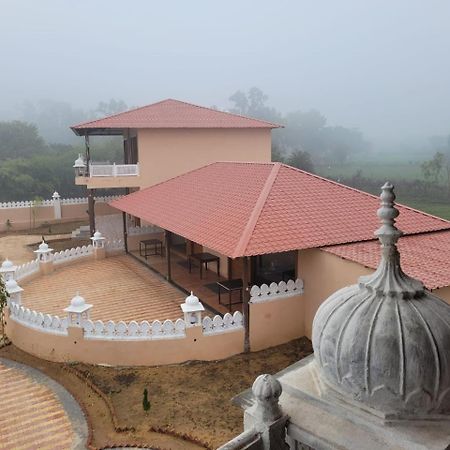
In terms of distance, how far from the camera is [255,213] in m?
→ 13.6

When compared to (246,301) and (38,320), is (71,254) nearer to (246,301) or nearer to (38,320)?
Result: (38,320)

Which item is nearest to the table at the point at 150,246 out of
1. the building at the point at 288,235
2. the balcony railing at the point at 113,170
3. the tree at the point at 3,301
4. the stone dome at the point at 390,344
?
the building at the point at 288,235

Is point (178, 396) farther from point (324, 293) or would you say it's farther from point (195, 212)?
point (195, 212)

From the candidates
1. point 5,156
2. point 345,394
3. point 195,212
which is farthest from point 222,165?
point 5,156

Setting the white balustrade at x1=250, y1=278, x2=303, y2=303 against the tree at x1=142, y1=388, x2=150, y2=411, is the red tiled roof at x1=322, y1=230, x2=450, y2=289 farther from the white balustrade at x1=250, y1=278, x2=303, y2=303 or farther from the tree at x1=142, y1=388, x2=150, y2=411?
the tree at x1=142, y1=388, x2=150, y2=411

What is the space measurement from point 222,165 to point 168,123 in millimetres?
5409

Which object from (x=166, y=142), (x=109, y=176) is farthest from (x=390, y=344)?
(x=166, y=142)

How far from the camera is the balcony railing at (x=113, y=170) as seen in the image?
23.4 meters

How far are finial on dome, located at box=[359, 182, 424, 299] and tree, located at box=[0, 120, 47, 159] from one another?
6866 centimetres

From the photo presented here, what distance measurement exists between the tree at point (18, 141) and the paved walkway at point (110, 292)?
5174cm

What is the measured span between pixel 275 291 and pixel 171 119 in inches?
586

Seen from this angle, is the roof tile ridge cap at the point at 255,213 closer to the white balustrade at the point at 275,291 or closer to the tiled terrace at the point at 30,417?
the white balustrade at the point at 275,291

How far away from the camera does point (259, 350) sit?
12852 mm

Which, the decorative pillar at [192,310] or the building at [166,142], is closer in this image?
the decorative pillar at [192,310]
